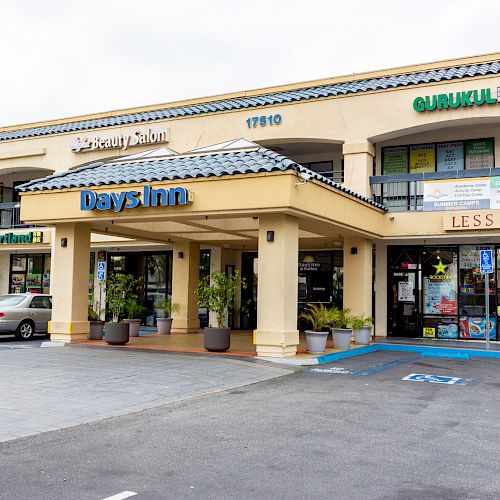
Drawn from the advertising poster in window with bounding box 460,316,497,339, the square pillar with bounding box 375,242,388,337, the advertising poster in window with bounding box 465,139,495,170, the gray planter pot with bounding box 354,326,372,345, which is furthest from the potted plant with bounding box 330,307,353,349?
the advertising poster in window with bounding box 465,139,495,170

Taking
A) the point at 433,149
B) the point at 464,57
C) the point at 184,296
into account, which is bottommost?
the point at 184,296

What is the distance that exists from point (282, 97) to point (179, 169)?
25.1 feet

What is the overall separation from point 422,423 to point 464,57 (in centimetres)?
1523

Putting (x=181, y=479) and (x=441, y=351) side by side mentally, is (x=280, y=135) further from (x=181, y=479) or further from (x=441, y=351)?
(x=181, y=479)

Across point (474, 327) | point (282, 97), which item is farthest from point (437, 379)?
point (282, 97)

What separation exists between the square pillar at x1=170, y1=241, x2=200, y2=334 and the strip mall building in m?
0.06

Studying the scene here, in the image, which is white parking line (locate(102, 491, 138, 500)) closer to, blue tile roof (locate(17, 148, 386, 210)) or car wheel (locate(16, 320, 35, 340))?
blue tile roof (locate(17, 148, 386, 210))

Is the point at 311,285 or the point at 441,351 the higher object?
the point at 311,285

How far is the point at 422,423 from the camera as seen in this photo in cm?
830

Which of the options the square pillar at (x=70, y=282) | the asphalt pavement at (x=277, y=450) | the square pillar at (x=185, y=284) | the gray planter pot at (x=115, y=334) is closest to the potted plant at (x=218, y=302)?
the gray planter pot at (x=115, y=334)

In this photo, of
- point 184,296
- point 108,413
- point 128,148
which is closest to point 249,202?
point 108,413

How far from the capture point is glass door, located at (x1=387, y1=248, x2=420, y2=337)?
21234 mm

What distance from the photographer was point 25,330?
816 inches

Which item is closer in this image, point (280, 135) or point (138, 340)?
point (138, 340)
